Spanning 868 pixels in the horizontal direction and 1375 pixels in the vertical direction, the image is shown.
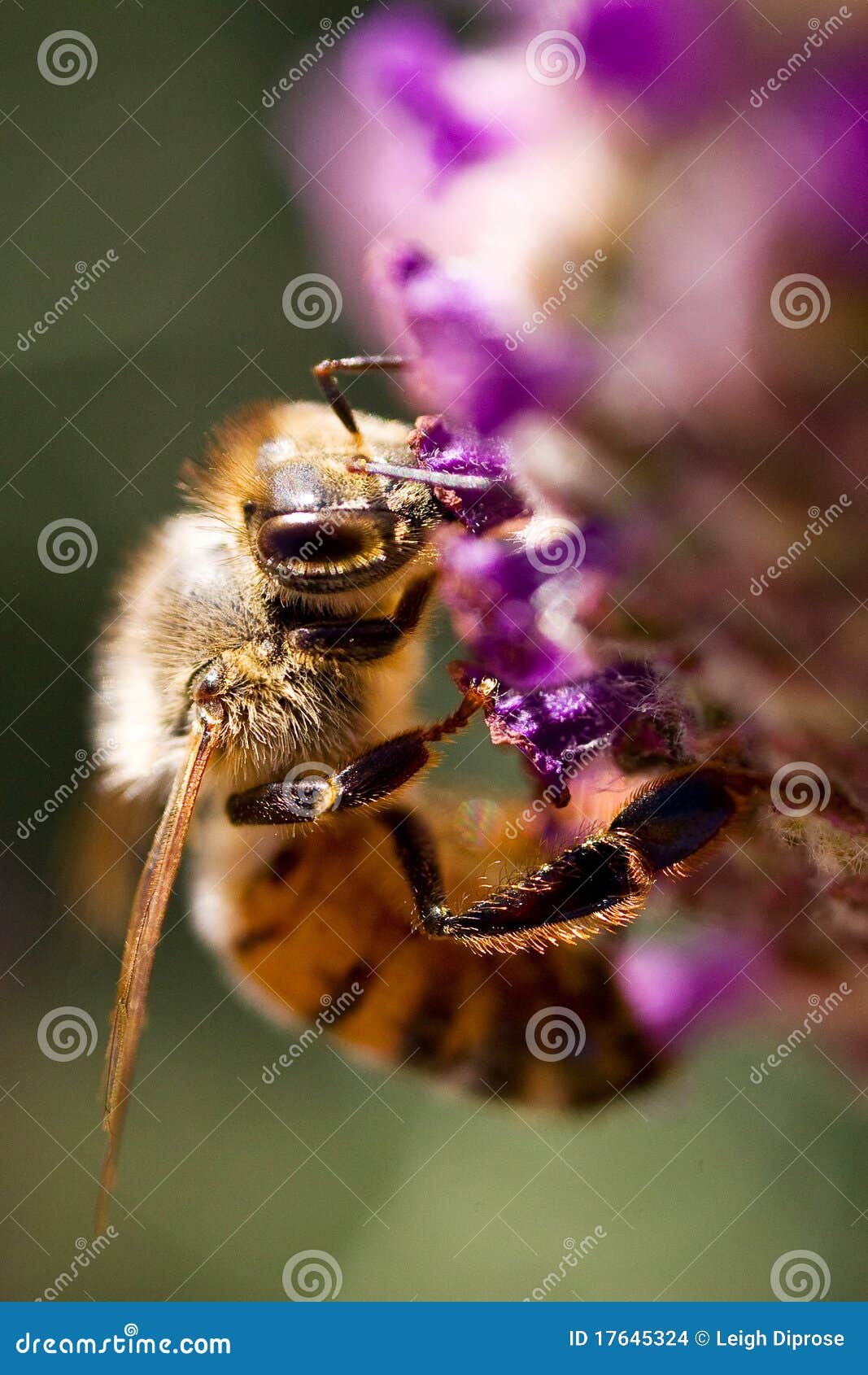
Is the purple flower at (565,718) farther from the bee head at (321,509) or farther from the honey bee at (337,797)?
the bee head at (321,509)

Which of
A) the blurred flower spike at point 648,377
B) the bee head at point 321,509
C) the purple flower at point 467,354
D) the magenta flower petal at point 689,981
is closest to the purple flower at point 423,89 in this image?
the blurred flower spike at point 648,377

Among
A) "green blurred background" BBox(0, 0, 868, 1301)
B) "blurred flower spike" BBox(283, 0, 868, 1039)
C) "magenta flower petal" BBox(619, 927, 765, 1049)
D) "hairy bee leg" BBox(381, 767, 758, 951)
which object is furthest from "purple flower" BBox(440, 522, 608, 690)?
"green blurred background" BBox(0, 0, 868, 1301)

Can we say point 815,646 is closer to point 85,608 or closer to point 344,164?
point 344,164

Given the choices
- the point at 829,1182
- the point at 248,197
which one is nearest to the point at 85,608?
the point at 248,197

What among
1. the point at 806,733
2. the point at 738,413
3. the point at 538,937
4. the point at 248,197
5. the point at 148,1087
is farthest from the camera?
the point at 248,197

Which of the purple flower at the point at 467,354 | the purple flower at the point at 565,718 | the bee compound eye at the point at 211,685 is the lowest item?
the bee compound eye at the point at 211,685

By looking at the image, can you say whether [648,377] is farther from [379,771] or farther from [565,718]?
[379,771]
